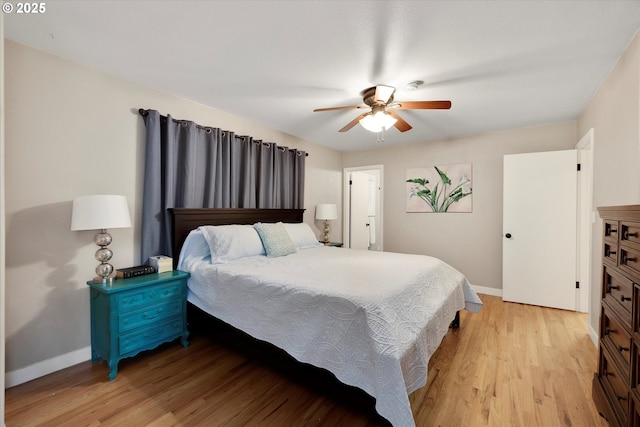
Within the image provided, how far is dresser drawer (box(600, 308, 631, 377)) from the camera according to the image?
1.31 m

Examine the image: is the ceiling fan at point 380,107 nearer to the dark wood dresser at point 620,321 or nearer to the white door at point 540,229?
the dark wood dresser at point 620,321

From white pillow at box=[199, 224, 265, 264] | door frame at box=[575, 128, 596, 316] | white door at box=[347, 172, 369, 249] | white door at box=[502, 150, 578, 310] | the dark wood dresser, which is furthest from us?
white door at box=[347, 172, 369, 249]

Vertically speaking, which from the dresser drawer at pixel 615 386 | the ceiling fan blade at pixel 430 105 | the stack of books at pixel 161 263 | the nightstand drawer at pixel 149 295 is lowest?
the dresser drawer at pixel 615 386

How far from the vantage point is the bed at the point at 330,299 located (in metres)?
1.52

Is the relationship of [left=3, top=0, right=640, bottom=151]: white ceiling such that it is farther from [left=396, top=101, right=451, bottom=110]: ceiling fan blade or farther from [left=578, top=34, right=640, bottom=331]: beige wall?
[left=396, top=101, right=451, bottom=110]: ceiling fan blade

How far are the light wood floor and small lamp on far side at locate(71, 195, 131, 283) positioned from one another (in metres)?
0.77

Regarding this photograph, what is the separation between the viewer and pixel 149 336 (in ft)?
7.51

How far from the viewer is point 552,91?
2701mm

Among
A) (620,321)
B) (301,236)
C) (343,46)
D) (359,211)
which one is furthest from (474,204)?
(343,46)

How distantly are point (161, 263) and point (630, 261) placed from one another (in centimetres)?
315

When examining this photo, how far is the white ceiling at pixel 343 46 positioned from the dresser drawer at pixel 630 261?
1342 mm

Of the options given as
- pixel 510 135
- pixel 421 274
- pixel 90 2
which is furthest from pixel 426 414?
pixel 510 135

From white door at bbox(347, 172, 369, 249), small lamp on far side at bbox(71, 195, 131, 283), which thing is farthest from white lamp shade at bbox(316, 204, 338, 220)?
Answer: small lamp on far side at bbox(71, 195, 131, 283)

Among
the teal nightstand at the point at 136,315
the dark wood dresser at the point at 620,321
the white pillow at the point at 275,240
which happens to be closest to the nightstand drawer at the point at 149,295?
the teal nightstand at the point at 136,315
